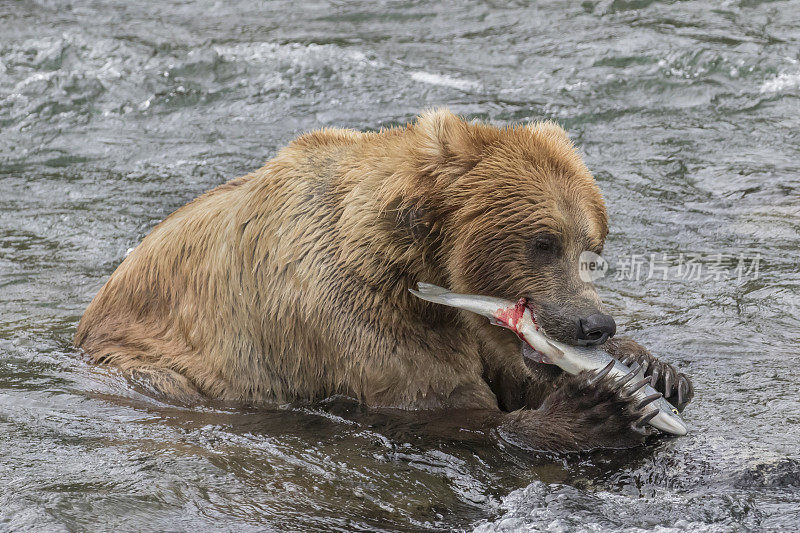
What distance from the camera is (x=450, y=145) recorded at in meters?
5.71

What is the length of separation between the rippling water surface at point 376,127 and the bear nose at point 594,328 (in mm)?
636

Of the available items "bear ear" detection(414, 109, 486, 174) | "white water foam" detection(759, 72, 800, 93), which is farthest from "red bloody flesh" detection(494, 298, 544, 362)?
"white water foam" detection(759, 72, 800, 93)

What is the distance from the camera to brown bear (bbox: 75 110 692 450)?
18.4ft

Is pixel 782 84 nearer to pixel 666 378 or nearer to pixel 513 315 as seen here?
pixel 666 378

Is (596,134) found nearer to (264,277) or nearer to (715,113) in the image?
(715,113)

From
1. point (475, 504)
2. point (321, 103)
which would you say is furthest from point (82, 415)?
point (321, 103)

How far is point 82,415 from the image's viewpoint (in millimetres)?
6430

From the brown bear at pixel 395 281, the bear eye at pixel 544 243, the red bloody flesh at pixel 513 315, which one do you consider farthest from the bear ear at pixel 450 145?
the red bloody flesh at pixel 513 315

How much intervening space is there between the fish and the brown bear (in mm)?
60

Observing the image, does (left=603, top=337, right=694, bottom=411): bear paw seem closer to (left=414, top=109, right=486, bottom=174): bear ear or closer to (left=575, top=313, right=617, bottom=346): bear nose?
(left=575, top=313, right=617, bottom=346): bear nose

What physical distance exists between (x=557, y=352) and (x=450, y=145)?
1203mm

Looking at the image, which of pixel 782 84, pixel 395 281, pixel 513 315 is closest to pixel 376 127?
pixel 782 84

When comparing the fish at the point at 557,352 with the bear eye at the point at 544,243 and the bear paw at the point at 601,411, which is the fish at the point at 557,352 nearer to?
the bear paw at the point at 601,411

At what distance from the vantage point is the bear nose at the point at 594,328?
534 cm
